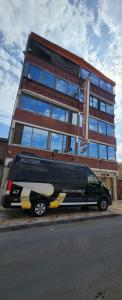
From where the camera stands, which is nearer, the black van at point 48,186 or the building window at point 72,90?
the black van at point 48,186

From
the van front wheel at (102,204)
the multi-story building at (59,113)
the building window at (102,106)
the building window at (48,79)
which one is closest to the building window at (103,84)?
the multi-story building at (59,113)

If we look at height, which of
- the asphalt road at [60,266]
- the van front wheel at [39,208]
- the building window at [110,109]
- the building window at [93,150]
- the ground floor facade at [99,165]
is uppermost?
the building window at [110,109]

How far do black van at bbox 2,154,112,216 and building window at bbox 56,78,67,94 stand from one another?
984 centimetres

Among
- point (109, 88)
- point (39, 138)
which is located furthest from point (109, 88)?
point (39, 138)

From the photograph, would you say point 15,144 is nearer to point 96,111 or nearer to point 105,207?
point 105,207

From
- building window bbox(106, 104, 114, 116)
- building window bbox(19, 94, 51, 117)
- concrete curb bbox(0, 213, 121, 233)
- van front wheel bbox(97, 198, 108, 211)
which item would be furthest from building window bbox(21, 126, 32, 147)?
building window bbox(106, 104, 114, 116)

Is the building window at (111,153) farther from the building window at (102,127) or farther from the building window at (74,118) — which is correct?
the building window at (74,118)

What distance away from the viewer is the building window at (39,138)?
14.6 m

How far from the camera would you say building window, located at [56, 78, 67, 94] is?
17373mm

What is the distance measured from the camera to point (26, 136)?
46.8ft

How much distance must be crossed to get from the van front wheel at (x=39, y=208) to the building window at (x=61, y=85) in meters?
12.0

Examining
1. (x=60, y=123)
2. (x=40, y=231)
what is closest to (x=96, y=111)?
(x=60, y=123)

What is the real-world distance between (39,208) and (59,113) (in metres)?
10.4

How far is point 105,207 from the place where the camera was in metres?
10.8
